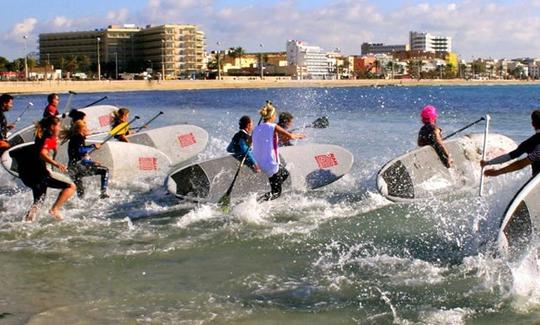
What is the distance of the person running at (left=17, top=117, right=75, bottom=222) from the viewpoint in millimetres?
9727

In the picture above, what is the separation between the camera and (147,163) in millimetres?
14078

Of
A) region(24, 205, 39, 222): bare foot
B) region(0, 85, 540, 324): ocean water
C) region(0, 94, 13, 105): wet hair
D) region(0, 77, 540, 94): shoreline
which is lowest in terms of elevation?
region(0, 85, 540, 324): ocean water

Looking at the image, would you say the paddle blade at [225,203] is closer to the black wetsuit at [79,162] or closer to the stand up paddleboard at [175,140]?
the black wetsuit at [79,162]

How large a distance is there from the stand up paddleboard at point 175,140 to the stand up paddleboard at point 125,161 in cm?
130

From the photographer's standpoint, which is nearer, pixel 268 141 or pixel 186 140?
pixel 268 141

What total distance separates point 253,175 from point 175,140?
4.32m

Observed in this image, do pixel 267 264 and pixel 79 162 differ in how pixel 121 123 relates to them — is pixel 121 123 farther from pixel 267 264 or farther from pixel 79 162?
pixel 267 264

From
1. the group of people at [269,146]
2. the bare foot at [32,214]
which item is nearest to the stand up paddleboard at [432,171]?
the group of people at [269,146]

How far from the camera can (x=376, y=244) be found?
347 inches

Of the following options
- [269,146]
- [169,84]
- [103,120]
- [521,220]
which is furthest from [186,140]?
[169,84]

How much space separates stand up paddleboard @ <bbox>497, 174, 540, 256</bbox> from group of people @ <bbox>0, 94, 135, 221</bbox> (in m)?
6.03

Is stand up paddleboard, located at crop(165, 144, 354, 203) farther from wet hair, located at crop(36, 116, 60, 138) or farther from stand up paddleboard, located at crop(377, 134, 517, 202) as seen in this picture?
wet hair, located at crop(36, 116, 60, 138)

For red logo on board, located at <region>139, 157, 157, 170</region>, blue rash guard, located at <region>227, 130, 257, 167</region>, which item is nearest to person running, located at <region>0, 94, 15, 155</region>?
red logo on board, located at <region>139, 157, 157, 170</region>

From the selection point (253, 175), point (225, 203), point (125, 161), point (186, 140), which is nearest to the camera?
point (225, 203)
